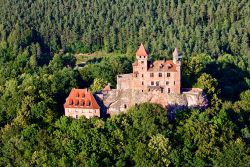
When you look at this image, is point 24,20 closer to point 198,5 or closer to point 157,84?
point 198,5

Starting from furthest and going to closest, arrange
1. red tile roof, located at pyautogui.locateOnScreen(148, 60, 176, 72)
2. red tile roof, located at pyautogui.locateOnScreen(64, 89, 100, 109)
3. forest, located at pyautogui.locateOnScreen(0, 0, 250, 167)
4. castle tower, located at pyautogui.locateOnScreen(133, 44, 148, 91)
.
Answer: castle tower, located at pyautogui.locateOnScreen(133, 44, 148, 91) → red tile roof, located at pyautogui.locateOnScreen(148, 60, 176, 72) → red tile roof, located at pyautogui.locateOnScreen(64, 89, 100, 109) → forest, located at pyautogui.locateOnScreen(0, 0, 250, 167)

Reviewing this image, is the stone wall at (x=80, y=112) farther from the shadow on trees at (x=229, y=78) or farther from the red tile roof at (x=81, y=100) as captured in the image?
the shadow on trees at (x=229, y=78)

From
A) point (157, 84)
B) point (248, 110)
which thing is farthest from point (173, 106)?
point (248, 110)

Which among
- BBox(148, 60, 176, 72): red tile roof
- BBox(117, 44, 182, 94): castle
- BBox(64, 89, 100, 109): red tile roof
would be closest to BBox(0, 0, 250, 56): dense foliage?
BBox(148, 60, 176, 72): red tile roof

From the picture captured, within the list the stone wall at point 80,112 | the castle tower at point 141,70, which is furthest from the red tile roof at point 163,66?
the stone wall at point 80,112

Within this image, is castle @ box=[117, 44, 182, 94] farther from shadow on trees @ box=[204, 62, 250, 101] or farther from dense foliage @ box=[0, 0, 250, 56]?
dense foliage @ box=[0, 0, 250, 56]

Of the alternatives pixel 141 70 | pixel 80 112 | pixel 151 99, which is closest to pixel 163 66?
pixel 141 70
